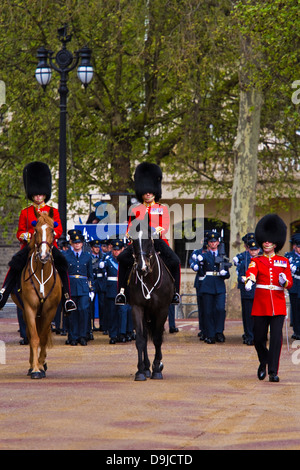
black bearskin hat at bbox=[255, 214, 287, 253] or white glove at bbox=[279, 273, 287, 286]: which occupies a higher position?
black bearskin hat at bbox=[255, 214, 287, 253]

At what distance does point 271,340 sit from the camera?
1281 cm

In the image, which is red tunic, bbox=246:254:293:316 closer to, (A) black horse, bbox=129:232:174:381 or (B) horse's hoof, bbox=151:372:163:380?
(A) black horse, bbox=129:232:174:381

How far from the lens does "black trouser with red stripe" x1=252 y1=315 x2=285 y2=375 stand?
1277cm

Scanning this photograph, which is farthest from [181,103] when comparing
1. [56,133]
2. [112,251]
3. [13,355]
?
[13,355]

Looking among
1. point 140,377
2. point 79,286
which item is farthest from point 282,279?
point 79,286

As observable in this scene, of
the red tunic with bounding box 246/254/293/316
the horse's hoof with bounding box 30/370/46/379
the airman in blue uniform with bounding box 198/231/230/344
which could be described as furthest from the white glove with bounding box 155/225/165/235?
the airman in blue uniform with bounding box 198/231/230/344

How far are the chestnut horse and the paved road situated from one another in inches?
13.7

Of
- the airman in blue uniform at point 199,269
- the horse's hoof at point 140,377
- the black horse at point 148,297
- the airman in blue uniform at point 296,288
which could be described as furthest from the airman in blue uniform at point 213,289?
the horse's hoof at point 140,377

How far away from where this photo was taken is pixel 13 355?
16.3 meters

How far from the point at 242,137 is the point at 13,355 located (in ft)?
41.5

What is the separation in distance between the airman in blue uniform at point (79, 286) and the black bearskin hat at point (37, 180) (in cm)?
396

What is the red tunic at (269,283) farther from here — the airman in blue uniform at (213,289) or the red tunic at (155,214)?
the airman in blue uniform at (213,289)

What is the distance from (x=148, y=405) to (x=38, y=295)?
124 inches
